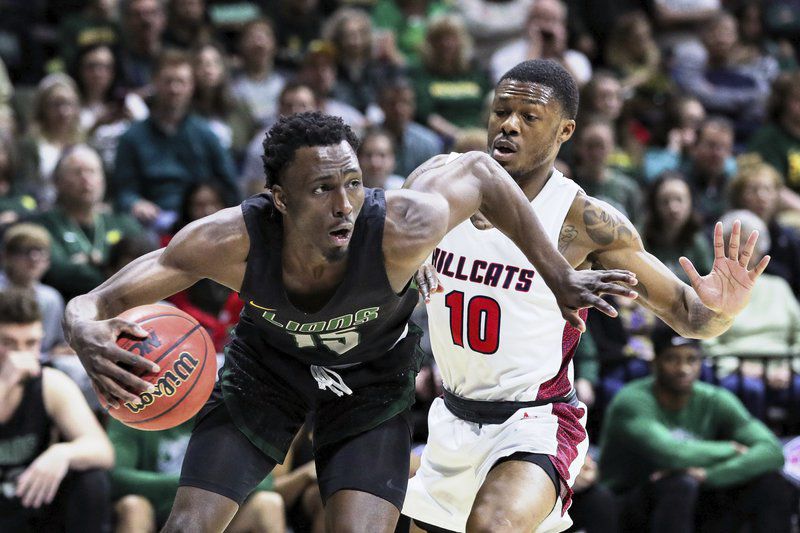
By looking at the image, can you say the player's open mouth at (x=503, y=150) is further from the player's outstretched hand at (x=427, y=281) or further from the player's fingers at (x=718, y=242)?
the player's fingers at (x=718, y=242)

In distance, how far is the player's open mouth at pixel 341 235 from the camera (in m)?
4.32

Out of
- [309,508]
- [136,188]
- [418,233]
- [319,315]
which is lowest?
[309,508]

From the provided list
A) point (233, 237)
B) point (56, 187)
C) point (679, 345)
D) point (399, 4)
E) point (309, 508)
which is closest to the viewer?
point (233, 237)

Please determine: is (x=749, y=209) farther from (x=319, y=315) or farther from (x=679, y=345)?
(x=319, y=315)

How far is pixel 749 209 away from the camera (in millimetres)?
9023

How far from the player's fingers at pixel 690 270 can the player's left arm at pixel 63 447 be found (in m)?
3.23

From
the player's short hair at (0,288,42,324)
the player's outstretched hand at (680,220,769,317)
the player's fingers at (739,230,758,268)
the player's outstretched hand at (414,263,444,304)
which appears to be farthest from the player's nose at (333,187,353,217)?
the player's short hair at (0,288,42,324)

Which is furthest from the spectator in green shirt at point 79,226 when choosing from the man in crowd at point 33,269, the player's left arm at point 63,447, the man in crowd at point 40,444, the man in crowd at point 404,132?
the man in crowd at point 404,132

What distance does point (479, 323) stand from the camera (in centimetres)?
503

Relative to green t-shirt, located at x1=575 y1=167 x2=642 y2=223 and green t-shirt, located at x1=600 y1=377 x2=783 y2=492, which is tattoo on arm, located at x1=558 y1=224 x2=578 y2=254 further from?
green t-shirt, located at x1=575 y1=167 x2=642 y2=223

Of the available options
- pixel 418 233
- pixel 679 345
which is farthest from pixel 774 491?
pixel 418 233

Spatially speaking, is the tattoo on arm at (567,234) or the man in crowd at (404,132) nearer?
the tattoo on arm at (567,234)

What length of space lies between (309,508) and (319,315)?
2698 mm

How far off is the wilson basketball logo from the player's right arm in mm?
243
